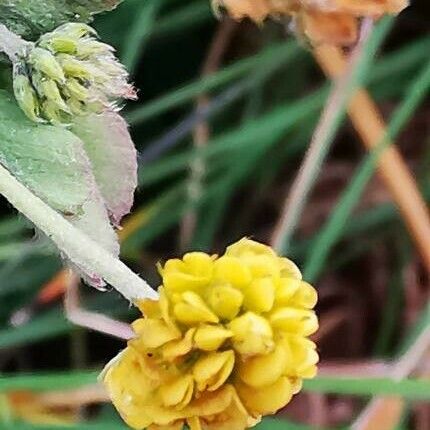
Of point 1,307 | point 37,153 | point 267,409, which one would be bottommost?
point 267,409

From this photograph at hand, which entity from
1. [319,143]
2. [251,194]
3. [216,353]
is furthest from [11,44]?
[251,194]

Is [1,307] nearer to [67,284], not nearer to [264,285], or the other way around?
[67,284]

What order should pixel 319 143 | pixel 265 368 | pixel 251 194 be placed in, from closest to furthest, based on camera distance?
pixel 265 368 < pixel 319 143 < pixel 251 194

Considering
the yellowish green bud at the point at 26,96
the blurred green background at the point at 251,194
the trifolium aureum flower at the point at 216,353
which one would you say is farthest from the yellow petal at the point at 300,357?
the blurred green background at the point at 251,194

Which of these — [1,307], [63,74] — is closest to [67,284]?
[1,307]

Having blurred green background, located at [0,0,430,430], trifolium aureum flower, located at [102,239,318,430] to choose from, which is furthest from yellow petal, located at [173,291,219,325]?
blurred green background, located at [0,0,430,430]

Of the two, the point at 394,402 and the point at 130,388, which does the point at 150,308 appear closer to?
the point at 130,388
